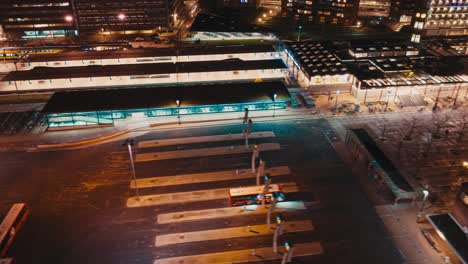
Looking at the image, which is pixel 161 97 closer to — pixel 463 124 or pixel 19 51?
pixel 463 124

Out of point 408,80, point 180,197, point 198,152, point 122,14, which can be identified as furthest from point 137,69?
point 408,80

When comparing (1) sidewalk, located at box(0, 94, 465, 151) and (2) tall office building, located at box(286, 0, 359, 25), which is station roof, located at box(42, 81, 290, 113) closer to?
(1) sidewalk, located at box(0, 94, 465, 151)

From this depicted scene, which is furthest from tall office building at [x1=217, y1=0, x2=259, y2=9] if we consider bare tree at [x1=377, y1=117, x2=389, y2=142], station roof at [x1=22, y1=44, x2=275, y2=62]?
bare tree at [x1=377, y1=117, x2=389, y2=142]

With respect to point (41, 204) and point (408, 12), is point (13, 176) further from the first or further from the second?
point (408, 12)

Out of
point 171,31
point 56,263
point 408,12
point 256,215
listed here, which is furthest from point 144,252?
point 408,12

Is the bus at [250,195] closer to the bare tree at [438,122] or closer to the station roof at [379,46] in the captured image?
the bare tree at [438,122]
